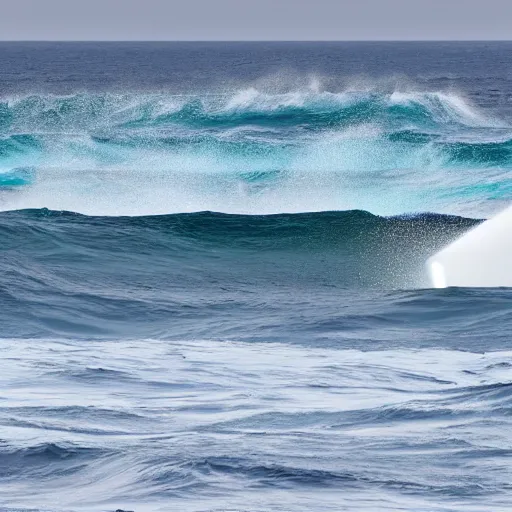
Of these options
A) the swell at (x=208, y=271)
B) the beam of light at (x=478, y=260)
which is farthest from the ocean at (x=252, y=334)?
the beam of light at (x=478, y=260)

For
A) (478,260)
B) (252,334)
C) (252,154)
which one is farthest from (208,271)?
(252,154)

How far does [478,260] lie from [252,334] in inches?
159

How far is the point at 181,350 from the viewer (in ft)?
31.0

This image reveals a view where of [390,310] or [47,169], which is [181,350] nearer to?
[390,310]

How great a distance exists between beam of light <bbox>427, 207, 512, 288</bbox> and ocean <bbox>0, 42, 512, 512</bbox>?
30 centimetres

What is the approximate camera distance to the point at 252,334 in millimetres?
10406

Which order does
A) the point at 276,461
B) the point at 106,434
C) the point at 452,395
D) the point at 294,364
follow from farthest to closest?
the point at 294,364
the point at 452,395
the point at 106,434
the point at 276,461

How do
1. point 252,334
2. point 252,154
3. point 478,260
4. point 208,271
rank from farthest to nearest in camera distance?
point 252,154
point 208,271
point 478,260
point 252,334

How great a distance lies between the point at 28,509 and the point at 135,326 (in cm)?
587

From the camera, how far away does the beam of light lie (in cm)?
1284

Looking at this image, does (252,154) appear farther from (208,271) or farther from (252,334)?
(252,334)

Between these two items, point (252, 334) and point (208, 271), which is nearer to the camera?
point (252, 334)

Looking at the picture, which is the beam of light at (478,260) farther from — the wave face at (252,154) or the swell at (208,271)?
the wave face at (252,154)

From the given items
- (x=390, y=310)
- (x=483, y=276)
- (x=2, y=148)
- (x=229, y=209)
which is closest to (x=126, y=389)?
(x=390, y=310)
